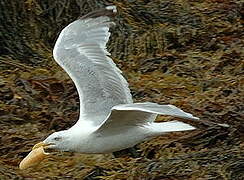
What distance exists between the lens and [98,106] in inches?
192

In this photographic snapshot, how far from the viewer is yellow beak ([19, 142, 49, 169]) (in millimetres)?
4680

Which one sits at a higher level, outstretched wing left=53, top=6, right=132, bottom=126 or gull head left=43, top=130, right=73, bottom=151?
outstretched wing left=53, top=6, right=132, bottom=126

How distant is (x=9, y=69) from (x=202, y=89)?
117 cm

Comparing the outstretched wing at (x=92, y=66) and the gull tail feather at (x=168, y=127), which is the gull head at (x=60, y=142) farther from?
the gull tail feather at (x=168, y=127)

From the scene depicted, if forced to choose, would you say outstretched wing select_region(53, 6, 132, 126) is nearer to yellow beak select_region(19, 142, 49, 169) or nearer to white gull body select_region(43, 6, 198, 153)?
white gull body select_region(43, 6, 198, 153)

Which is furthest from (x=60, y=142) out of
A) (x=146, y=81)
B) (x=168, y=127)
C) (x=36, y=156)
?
(x=146, y=81)

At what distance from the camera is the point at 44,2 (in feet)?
23.0

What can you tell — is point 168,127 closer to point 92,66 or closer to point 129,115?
point 129,115

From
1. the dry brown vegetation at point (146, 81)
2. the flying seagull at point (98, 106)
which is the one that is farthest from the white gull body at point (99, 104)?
the dry brown vegetation at point (146, 81)

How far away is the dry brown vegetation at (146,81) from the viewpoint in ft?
16.6

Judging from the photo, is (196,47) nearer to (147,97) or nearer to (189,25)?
(189,25)

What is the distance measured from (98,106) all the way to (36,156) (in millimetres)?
378

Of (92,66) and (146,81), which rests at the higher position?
(92,66)

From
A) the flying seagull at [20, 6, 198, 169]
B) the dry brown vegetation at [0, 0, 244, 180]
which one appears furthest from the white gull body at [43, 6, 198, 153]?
the dry brown vegetation at [0, 0, 244, 180]
